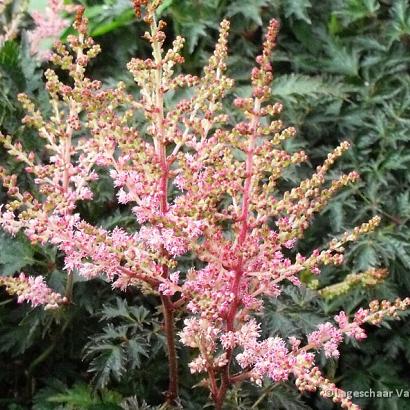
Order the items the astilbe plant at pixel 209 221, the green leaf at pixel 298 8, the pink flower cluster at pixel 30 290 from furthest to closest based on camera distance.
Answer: the green leaf at pixel 298 8, the pink flower cluster at pixel 30 290, the astilbe plant at pixel 209 221

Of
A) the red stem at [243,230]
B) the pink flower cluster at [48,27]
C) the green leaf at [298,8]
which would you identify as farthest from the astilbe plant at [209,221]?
the green leaf at [298,8]

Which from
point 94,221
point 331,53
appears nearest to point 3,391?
point 94,221

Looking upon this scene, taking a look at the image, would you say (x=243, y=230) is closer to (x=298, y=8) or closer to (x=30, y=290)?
(x=30, y=290)

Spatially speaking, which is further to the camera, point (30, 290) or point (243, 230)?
point (30, 290)

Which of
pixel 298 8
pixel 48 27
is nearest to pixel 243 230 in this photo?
pixel 48 27

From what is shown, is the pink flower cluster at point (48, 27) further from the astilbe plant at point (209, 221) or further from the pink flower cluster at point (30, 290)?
the pink flower cluster at point (30, 290)

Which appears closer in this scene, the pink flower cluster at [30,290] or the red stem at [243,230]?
the red stem at [243,230]

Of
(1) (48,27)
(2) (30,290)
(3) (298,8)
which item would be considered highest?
(3) (298,8)

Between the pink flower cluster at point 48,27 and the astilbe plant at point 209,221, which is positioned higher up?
the pink flower cluster at point 48,27

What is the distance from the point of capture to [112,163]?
1528mm

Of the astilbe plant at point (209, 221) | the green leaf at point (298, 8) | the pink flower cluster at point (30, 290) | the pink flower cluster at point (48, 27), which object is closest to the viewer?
the astilbe plant at point (209, 221)

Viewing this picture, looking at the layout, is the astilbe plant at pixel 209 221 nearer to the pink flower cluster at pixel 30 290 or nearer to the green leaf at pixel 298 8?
the pink flower cluster at pixel 30 290

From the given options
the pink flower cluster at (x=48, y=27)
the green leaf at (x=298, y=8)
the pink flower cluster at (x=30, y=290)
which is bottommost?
the pink flower cluster at (x=30, y=290)

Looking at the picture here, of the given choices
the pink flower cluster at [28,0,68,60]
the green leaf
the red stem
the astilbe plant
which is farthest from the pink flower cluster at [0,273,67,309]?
the green leaf
